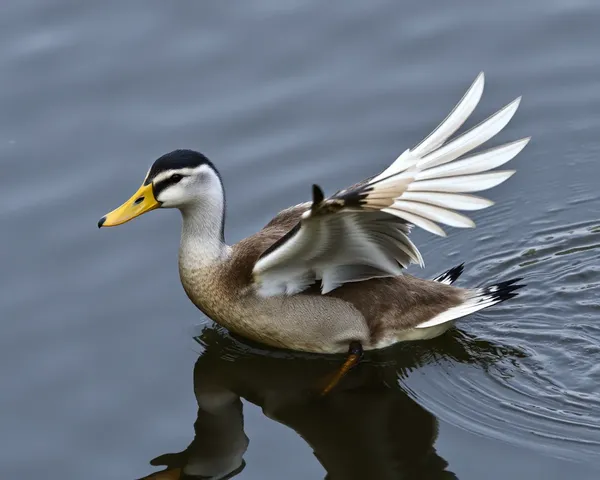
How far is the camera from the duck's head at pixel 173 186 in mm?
8094

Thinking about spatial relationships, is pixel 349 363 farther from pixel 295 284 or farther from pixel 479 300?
pixel 479 300

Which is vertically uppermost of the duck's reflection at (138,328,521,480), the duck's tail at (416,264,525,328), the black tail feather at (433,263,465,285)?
the black tail feather at (433,263,465,285)

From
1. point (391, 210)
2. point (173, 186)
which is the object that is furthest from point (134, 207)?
point (391, 210)

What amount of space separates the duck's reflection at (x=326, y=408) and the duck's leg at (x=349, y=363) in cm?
5

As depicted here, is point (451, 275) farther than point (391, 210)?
Yes

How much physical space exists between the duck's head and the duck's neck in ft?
0.23

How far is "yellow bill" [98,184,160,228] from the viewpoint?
8.15 meters

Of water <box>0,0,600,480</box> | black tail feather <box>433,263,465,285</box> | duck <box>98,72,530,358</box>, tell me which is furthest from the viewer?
black tail feather <box>433,263,465,285</box>

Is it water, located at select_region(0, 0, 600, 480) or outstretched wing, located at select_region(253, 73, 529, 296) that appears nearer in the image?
outstretched wing, located at select_region(253, 73, 529, 296)

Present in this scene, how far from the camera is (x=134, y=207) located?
818cm

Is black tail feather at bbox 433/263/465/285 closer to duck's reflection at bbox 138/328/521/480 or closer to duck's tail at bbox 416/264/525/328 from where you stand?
duck's tail at bbox 416/264/525/328

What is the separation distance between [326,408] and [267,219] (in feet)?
7.15

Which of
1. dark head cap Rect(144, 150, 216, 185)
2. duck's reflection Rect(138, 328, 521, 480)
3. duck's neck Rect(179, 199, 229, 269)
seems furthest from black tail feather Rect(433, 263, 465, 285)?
dark head cap Rect(144, 150, 216, 185)

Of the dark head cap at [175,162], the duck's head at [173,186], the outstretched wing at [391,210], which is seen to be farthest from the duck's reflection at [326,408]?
the dark head cap at [175,162]
